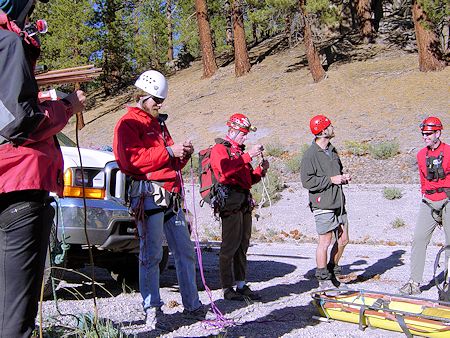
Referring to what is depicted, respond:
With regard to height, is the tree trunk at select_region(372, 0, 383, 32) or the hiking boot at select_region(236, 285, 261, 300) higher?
the tree trunk at select_region(372, 0, 383, 32)

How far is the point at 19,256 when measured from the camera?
2939 mm

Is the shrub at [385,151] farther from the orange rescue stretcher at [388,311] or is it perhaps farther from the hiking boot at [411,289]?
the orange rescue stretcher at [388,311]

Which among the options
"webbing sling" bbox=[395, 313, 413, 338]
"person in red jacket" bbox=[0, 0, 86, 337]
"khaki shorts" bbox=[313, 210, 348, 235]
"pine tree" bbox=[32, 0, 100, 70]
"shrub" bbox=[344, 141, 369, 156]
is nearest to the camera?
"person in red jacket" bbox=[0, 0, 86, 337]

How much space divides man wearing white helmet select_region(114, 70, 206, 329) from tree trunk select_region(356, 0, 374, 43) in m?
25.1

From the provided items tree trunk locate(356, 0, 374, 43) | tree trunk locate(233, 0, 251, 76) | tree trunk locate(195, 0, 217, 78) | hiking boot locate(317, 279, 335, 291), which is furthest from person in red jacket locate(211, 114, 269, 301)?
tree trunk locate(356, 0, 374, 43)

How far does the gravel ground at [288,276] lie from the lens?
5.12 m

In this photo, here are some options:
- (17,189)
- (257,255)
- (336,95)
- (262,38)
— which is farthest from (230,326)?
(262,38)

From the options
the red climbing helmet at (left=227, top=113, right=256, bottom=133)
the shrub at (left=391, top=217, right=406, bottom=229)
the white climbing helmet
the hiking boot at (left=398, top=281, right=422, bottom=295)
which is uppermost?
the white climbing helmet

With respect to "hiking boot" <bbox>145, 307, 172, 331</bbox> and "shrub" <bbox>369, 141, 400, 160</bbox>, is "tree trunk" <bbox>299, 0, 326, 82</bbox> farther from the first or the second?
"hiking boot" <bbox>145, 307, 172, 331</bbox>

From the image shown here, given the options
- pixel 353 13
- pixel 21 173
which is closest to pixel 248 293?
pixel 21 173

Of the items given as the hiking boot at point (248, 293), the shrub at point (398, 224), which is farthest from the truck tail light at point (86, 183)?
the shrub at point (398, 224)

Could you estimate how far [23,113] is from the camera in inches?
111

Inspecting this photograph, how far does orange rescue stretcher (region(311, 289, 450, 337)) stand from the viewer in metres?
4.70

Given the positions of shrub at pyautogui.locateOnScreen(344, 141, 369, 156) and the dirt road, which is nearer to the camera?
the dirt road
